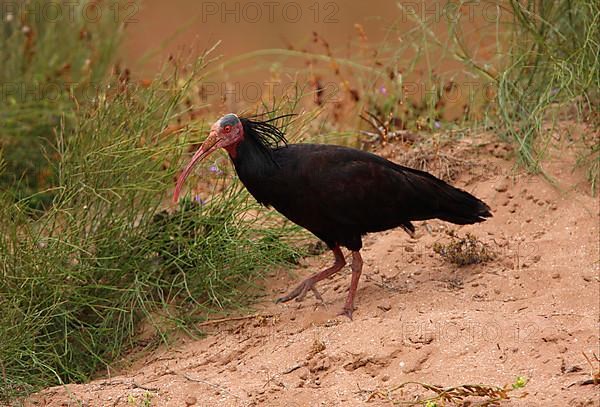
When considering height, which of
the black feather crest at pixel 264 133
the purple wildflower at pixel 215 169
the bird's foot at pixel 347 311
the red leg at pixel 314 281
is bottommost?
the bird's foot at pixel 347 311

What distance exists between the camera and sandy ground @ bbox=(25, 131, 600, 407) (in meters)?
4.59

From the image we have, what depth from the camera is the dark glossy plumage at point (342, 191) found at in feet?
17.9

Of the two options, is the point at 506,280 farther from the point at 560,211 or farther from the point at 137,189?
the point at 137,189

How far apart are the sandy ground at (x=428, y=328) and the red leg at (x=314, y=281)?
6 cm

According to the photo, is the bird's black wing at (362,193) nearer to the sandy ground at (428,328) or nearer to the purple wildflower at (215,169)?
the sandy ground at (428,328)

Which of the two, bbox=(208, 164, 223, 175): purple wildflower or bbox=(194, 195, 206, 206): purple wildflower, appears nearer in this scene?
bbox=(194, 195, 206, 206): purple wildflower

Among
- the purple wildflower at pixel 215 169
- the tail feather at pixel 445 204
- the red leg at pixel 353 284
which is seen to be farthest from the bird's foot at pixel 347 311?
the purple wildflower at pixel 215 169

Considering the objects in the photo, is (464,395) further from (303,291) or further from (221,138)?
(221,138)

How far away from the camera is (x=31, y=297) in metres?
5.47

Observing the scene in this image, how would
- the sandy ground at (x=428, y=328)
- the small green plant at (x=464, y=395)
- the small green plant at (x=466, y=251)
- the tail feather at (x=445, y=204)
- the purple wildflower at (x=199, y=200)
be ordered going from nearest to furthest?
the small green plant at (x=464, y=395) → the sandy ground at (x=428, y=328) → the tail feather at (x=445, y=204) → the small green plant at (x=466, y=251) → the purple wildflower at (x=199, y=200)

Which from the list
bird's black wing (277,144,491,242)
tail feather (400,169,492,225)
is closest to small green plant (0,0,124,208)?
bird's black wing (277,144,491,242)

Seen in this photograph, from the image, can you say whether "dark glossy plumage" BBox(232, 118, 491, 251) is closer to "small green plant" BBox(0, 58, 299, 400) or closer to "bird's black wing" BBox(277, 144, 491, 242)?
"bird's black wing" BBox(277, 144, 491, 242)

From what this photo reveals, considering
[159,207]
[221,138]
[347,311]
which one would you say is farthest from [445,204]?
[159,207]

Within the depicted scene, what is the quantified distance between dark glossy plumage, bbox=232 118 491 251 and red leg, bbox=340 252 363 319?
73mm
